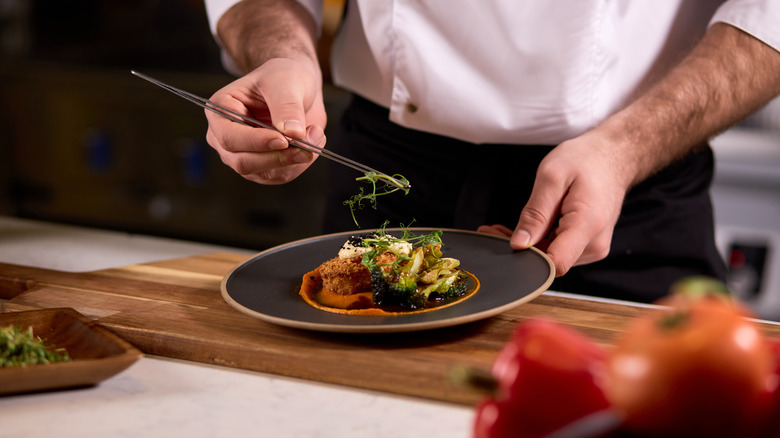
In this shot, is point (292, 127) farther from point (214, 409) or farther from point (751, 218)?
point (751, 218)

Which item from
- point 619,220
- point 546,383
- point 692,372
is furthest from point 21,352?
point 619,220

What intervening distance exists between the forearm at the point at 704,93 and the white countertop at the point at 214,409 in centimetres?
83

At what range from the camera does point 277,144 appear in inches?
46.3

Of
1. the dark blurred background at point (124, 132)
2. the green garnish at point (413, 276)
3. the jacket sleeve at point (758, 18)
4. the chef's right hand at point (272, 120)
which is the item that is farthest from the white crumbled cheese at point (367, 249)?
the dark blurred background at point (124, 132)

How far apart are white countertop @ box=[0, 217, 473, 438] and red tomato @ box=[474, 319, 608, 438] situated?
30cm

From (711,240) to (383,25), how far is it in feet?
3.00

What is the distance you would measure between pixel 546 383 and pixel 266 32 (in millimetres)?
1322

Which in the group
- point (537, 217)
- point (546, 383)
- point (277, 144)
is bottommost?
point (546, 383)

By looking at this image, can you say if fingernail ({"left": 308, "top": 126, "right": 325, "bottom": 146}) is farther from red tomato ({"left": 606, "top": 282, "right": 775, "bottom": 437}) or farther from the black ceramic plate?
red tomato ({"left": 606, "top": 282, "right": 775, "bottom": 437})

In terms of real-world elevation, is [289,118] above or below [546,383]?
above

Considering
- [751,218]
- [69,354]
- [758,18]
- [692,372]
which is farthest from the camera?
[751,218]

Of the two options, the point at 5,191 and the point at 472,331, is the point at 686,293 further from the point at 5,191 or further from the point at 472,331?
the point at 5,191

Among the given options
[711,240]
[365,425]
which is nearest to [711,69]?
[711,240]

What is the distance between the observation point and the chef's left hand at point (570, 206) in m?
1.21
